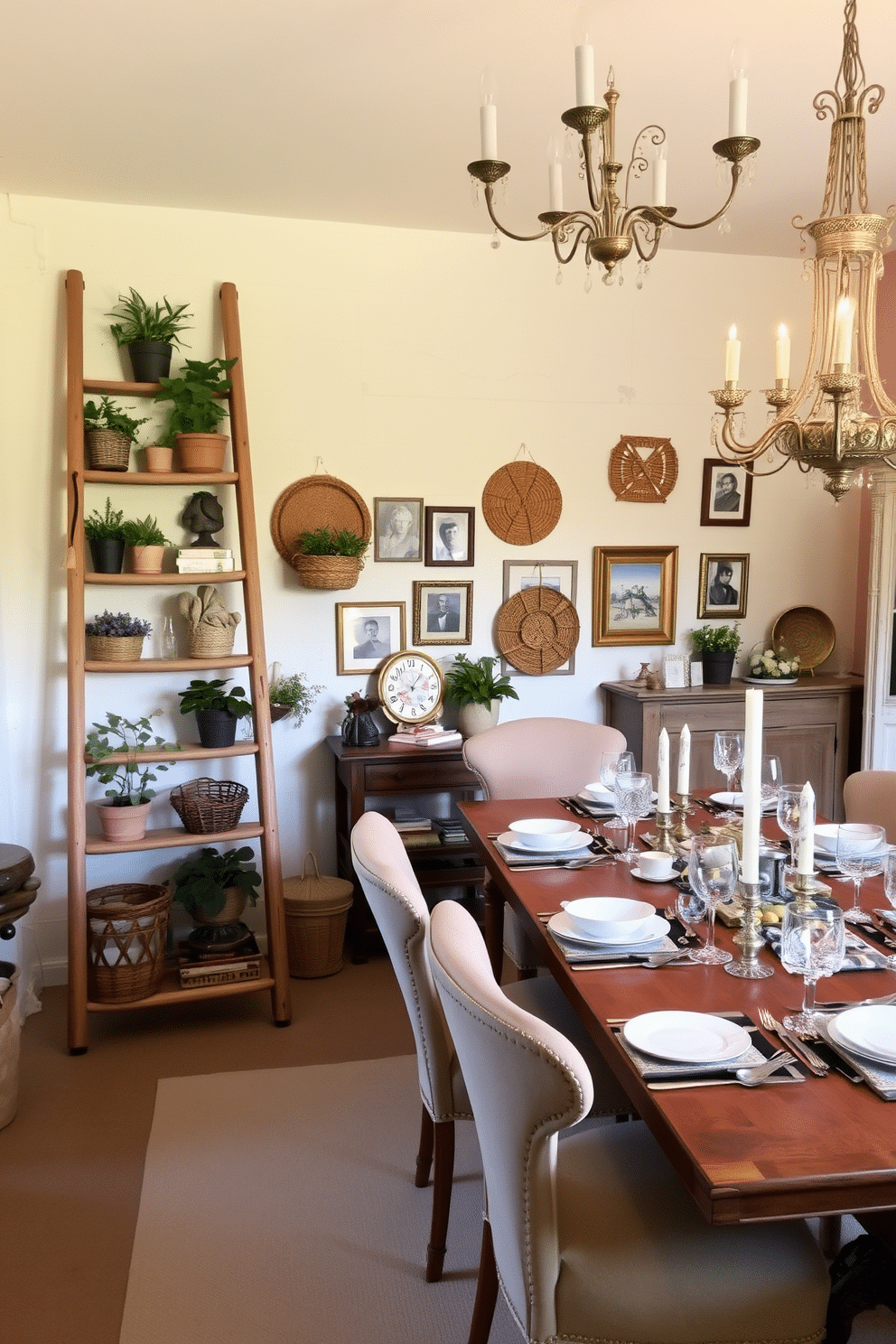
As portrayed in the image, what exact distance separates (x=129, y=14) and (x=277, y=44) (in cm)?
35

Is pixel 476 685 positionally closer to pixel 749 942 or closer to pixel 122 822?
pixel 122 822

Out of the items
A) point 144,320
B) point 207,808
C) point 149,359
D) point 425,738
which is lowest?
point 207,808

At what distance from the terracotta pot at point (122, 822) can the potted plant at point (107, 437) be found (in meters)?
1.15

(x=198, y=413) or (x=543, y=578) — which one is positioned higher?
(x=198, y=413)

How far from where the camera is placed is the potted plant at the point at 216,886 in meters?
3.61

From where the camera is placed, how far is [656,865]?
2338 mm

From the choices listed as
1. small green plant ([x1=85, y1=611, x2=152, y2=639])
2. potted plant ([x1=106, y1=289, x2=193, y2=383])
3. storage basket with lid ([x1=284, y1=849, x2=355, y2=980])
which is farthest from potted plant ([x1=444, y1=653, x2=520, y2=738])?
potted plant ([x1=106, y1=289, x2=193, y2=383])

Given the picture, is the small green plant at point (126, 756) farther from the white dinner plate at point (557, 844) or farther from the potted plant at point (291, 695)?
the white dinner plate at point (557, 844)

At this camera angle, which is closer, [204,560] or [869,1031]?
[869,1031]

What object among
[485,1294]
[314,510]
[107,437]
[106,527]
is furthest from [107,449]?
[485,1294]

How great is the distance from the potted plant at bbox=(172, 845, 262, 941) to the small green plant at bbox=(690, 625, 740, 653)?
2.02 m

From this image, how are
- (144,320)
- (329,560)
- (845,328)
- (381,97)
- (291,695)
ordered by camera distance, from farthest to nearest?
(291,695) → (329,560) → (144,320) → (381,97) → (845,328)

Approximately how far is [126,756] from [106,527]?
79cm

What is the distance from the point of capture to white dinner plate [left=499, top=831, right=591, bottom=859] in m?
2.56
